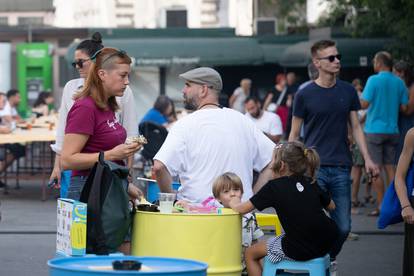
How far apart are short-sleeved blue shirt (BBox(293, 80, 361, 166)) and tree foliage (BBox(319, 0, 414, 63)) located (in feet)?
25.3

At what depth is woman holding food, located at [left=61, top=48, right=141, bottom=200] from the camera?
24.5ft

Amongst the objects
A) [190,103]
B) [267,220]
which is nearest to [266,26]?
[267,220]

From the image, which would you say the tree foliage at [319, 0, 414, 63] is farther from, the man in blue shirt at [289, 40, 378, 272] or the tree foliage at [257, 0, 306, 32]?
the man in blue shirt at [289, 40, 378, 272]

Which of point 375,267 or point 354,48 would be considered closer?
point 375,267

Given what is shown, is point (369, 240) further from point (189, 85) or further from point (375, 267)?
point (189, 85)

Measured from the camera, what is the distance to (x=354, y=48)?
102ft

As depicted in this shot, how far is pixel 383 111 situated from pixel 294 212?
25.5 feet

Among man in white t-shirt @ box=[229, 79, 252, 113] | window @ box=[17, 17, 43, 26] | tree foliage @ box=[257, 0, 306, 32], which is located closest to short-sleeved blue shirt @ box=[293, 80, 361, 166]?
man in white t-shirt @ box=[229, 79, 252, 113]

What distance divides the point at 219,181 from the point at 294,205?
19.6 inches

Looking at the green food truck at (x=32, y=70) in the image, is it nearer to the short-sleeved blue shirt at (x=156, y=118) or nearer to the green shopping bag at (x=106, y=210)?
the short-sleeved blue shirt at (x=156, y=118)

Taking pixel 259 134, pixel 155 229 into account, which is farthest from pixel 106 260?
pixel 259 134

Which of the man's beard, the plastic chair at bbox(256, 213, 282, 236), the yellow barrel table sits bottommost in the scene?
the plastic chair at bbox(256, 213, 282, 236)

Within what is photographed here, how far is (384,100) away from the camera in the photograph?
1526 centimetres

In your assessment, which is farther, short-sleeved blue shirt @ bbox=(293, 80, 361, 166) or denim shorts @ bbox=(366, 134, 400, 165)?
denim shorts @ bbox=(366, 134, 400, 165)
